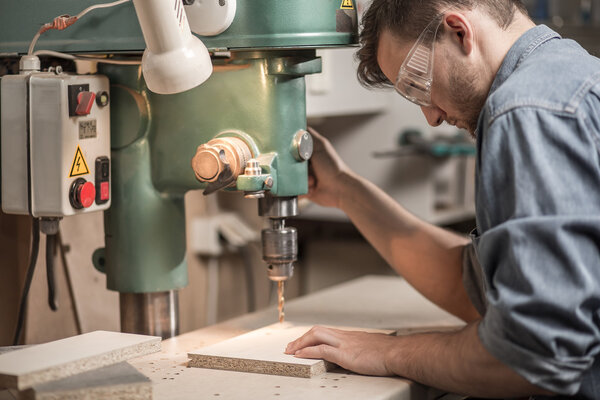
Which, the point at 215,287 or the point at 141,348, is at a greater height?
the point at 141,348

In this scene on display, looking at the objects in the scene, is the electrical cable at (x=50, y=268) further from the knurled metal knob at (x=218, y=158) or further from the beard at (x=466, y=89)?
the beard at (x=466, y=89)

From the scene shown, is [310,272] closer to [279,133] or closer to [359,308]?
[359,308]

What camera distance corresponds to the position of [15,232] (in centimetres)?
163

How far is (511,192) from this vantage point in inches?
41.9

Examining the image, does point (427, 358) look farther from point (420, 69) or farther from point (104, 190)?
point (104, 190)

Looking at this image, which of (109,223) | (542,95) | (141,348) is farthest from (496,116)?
(109,223)

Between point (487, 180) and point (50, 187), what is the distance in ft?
2.20

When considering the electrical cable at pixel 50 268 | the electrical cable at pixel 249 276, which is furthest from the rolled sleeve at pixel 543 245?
the electrical cable at pixel 249 276

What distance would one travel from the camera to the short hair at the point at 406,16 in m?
1.25

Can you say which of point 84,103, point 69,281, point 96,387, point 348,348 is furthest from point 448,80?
point 69,281

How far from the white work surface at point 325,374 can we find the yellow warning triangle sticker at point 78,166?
0.33 metres

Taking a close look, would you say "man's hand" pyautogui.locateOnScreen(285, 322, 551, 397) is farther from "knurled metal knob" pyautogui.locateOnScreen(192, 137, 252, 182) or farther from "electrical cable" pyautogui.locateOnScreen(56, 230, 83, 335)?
"electrical cable" pyautogui.locateOnScreen(56, 230, 83, 335)

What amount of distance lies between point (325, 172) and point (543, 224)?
781mm

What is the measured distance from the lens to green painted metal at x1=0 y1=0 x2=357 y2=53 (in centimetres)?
125
